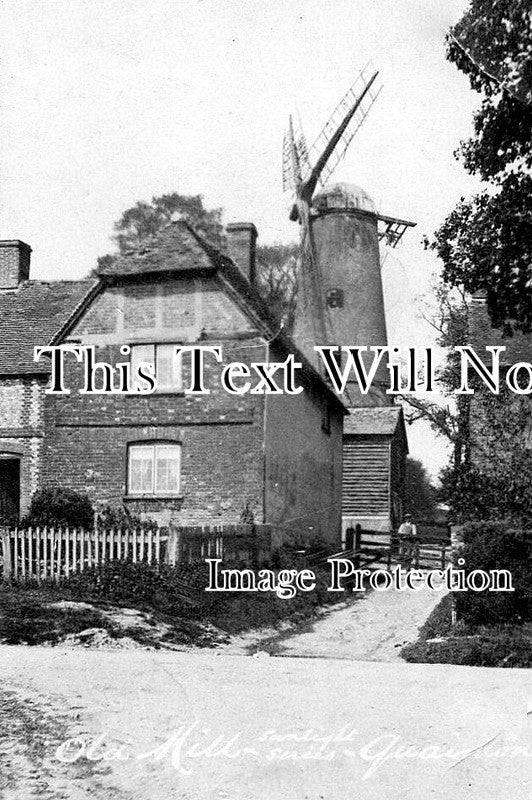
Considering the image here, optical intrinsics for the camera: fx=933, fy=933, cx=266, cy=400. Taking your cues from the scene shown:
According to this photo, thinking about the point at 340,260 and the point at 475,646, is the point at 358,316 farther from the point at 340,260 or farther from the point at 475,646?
the point at 475,646

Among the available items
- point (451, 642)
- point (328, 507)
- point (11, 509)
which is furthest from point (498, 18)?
point (328, 507)

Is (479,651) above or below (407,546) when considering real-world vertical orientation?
below

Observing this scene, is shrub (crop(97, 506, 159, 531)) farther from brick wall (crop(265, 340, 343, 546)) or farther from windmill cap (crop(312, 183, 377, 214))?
windmill cap (crop(312, 183, 377, 214))

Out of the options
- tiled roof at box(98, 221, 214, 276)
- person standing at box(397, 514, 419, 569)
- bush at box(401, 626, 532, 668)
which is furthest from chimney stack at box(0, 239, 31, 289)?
bush at box(401, 626, 532, 668)

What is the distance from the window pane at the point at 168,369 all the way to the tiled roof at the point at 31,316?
185 cm

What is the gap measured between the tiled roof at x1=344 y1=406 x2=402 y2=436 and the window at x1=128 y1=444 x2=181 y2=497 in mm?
13539

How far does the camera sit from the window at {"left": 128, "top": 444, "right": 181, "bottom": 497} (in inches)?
642

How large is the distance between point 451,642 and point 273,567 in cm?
534

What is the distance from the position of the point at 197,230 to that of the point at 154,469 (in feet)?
13.8

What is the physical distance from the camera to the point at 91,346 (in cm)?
1620

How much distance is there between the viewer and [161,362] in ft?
53.4

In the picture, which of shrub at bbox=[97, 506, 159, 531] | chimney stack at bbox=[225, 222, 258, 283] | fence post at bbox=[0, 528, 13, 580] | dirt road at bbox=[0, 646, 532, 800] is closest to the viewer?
dirt road at bbox=[0, 646, 532, 800]

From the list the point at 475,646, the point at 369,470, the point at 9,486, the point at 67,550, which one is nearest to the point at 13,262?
the point at 9,486

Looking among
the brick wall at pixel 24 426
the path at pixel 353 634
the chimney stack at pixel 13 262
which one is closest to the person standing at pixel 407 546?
the path at pixel 353 634
